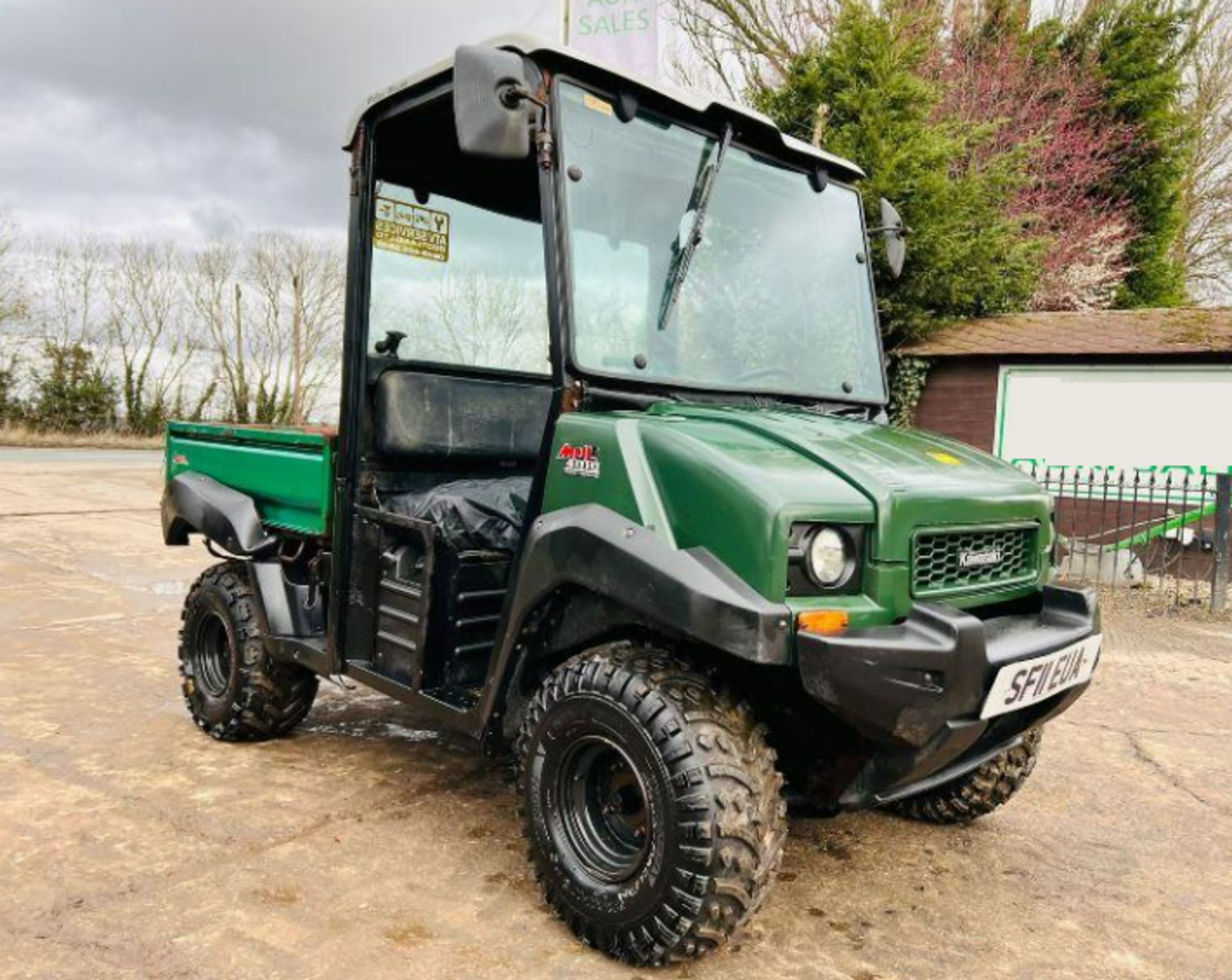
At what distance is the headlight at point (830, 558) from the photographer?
250 cm

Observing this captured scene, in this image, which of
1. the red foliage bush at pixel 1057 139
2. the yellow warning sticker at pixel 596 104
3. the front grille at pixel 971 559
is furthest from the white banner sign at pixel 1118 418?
the yellow warning sticker at pixel 596 104

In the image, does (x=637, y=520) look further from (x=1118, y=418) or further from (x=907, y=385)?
(x=907, y=385)

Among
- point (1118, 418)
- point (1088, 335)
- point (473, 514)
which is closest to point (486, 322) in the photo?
point (473, 514)

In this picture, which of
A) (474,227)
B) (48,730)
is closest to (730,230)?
(474,227)

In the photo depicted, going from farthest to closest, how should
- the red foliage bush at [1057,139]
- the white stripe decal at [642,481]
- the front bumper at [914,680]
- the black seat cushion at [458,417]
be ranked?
the red foliage bush at [1057,139]
the black seat cushion at [458,417]
the white stripe decal at [642,481]
the front bumper at [914,680]

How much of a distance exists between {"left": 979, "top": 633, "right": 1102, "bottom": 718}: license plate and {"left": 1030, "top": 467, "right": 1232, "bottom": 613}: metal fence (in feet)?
20.1

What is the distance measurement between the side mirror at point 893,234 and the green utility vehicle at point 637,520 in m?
0.03

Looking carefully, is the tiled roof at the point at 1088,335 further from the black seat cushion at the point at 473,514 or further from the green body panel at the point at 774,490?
the black seat cushion at the point at 473,514

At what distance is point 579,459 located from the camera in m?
2.83

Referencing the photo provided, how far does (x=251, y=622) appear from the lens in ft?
13.5

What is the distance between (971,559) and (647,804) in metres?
1.13

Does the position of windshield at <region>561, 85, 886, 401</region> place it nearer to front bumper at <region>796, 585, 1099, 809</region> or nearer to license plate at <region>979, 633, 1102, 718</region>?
front bumper at <region>796, 585, 1099, 809</region>

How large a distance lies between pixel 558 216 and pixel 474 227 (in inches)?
48.3

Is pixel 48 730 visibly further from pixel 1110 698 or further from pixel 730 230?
pixel 1110 698
